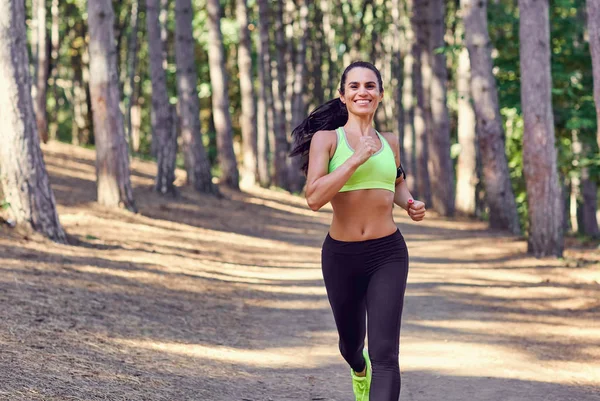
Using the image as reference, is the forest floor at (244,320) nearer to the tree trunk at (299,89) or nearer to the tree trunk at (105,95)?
the tree trunk at (105,95)

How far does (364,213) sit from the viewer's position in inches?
202

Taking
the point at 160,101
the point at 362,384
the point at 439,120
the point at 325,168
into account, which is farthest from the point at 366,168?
the point at 439,120

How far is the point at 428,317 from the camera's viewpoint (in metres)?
10.3

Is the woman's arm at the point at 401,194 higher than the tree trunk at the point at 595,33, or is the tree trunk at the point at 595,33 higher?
the tree trunk at the point at 595,33

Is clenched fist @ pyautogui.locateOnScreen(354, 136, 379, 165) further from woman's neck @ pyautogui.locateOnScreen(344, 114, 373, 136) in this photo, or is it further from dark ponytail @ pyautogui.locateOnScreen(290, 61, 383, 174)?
dark ponytail @ pyautogui.locateOnScreen(290, 61, 383, 174)

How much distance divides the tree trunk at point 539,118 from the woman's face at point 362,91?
33.4ft

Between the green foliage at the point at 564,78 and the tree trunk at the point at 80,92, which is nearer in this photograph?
the green foliage at the point at 564,78

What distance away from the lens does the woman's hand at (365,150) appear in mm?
4812

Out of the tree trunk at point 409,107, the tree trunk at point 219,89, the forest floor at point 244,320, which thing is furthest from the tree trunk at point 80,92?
the forest floor at point 244,320

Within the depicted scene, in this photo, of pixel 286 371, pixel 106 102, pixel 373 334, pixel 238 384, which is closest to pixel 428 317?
pixel 286 371

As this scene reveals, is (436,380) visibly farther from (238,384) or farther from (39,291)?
(39,291)

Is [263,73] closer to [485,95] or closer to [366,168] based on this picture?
[485,95]

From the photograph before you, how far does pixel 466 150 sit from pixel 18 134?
1587cm

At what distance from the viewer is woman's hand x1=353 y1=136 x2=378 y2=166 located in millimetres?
4812
